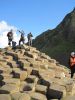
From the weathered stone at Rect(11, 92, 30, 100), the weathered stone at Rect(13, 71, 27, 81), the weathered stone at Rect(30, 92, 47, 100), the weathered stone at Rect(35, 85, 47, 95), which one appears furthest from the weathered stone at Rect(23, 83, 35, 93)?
the weathered stone at Rect(13, 71, 27, 81)

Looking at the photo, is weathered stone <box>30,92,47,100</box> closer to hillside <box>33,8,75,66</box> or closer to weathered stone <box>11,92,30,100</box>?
weathered stone <box>11,92,30,100</box>

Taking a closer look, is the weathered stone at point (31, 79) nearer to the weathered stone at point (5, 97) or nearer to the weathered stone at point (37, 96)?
the weathered stone at point (37, 96)

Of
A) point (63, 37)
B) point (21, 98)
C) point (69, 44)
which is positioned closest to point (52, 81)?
point (21, 98)

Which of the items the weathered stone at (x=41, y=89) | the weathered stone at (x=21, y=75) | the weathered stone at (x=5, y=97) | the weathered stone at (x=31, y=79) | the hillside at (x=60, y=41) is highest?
the hillside at (x=60, y=41)

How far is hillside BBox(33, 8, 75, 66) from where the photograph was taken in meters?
60.4

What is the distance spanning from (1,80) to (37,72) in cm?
222

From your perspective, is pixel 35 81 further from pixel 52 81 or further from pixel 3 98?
pixel 3 98

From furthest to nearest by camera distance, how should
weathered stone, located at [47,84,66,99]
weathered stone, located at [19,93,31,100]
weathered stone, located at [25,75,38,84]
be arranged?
1. weathered stone, located at [25,75,38,84]
2. weathered stone, located at [47,84,66,99]
3. weathered stone, located at [19,93,31,100]

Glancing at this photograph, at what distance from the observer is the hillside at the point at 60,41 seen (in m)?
60.4

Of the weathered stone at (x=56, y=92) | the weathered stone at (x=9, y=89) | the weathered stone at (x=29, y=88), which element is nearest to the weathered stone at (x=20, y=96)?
the weathered stone at (x=9, y=89)

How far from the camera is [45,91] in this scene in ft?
47.3

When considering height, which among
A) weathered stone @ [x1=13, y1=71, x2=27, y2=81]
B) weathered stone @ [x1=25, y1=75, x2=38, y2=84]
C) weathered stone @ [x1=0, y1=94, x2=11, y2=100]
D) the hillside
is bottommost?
weathered stone @ [x1=0, y1=94, x2=11, y2=100]

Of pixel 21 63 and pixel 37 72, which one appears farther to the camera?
pixel 21 63

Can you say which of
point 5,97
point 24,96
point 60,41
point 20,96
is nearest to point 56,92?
point 24,96
